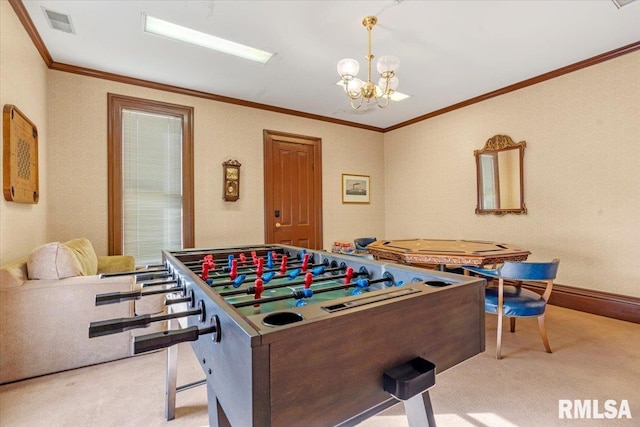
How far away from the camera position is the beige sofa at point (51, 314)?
2000 millimetres

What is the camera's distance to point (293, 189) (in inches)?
187

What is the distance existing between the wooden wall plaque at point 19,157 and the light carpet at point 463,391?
136 centimetres

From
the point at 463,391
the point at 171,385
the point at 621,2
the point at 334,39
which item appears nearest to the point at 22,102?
the point at 171,385

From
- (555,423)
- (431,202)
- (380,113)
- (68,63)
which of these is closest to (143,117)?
(68,63)

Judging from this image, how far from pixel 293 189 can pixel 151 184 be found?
1954 millimetres

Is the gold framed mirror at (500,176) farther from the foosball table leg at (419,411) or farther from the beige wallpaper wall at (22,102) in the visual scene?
the beige wallpaper wall at (22,102)

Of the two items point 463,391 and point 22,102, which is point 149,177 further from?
point 463,391

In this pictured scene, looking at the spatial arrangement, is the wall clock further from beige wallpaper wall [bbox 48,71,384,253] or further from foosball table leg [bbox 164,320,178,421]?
foosball table leg [bbox 164,320,178,421]

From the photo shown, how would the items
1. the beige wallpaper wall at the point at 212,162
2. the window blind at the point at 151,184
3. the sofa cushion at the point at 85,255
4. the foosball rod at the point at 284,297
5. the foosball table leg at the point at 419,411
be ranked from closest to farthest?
1. the foosball rod at the point at 284,297
2. the foosball table leg at the point at 419,411
3. the sofa cushion at the point at 85,255
4. the beige wallpaper wall at the point at 212,162
5. the window blind at the point at 151,184

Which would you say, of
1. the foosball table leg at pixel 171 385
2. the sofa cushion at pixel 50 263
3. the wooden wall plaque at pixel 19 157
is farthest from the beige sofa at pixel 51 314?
the foosball table leg at pixel 171 385

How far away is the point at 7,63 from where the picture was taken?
215 cm

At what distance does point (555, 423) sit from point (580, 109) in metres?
3.24

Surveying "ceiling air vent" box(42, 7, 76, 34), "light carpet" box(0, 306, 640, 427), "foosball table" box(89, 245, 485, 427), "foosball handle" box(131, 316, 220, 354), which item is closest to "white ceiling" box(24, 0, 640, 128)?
"ceiling air vent" box(42, 7, 76, 34)

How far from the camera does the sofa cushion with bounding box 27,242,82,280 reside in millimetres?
2137
